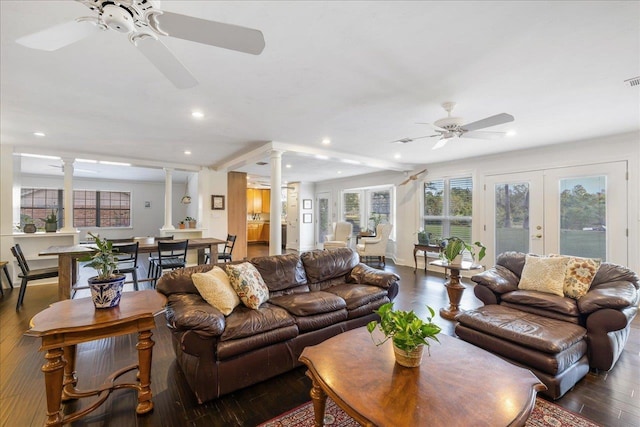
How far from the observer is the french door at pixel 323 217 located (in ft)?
31.6

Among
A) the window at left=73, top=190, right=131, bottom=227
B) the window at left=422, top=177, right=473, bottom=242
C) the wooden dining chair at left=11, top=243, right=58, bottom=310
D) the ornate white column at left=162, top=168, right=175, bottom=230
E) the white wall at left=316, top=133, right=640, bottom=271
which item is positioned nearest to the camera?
the wooden dining chair at left=11, top=243, right=58, bottom=310

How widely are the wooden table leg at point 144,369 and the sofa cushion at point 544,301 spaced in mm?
3186

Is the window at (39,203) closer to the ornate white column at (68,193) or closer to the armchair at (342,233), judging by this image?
the ornate white column at (68,193)

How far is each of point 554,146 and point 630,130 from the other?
0.90m

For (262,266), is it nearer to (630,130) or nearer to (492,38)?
Result: (492,38)

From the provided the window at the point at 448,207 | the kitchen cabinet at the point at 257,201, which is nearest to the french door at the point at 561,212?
the window at the point at 448,207

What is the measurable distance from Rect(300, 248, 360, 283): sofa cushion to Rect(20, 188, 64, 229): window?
386 inches

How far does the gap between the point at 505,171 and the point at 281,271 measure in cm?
470

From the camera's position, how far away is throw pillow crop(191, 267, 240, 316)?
2266mm

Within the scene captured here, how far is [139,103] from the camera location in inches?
117

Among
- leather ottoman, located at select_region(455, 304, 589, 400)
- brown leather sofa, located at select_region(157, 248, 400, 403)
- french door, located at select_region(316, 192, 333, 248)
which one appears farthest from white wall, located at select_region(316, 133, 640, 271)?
brown leather sofa, located at select_region(157, 248, 400, 403)

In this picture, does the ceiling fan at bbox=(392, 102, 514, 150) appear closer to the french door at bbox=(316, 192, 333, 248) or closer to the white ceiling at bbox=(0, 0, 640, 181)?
the white ceiling at bbox=(0, 0, 640, 181)

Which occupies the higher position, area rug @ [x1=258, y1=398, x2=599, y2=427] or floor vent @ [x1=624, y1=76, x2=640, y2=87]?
floor vent @ [x1=624, y1=76, x2=640, y2=87]

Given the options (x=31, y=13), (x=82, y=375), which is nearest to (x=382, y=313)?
(x=82, y=375)
